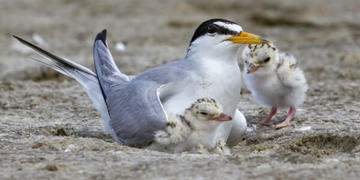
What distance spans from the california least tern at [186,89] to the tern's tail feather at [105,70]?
0.56 feet

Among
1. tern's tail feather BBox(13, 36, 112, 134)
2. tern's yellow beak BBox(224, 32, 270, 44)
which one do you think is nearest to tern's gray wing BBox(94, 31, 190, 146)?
tern's tail feather BBox(13, 36, 112, 134)

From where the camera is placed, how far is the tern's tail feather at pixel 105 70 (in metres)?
5.40

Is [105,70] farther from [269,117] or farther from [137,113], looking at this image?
[269,117]

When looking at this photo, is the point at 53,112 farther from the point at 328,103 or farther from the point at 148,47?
the point at 148,47

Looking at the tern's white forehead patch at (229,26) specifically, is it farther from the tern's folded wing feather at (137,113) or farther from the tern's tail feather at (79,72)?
the tern's tail feather at (79,72)

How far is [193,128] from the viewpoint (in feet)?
15.2

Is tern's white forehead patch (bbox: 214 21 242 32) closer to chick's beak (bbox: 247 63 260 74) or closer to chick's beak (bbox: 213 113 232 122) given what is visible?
chick's beak (bbox: 213 113 232 122)

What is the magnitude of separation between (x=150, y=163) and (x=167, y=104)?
770mm

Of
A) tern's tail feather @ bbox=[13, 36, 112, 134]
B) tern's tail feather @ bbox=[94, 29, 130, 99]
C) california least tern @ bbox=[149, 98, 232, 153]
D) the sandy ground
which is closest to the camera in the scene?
Result: the sandy ground

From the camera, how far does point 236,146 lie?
16.9ft

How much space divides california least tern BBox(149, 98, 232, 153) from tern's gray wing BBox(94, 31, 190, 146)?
2.3 inches

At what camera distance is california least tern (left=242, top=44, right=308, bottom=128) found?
573 centimetres

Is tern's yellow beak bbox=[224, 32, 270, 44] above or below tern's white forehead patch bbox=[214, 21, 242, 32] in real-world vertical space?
below

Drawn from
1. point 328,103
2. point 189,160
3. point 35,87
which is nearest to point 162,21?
point 35,87
